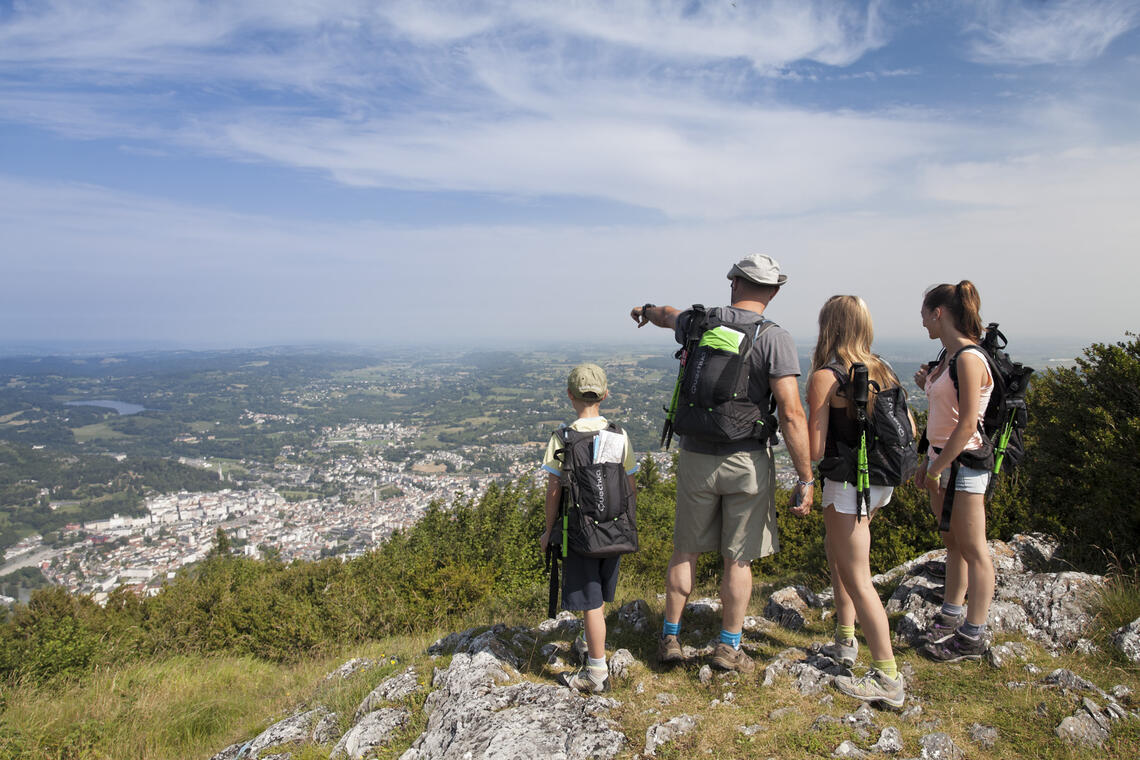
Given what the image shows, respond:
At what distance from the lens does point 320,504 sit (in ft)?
202

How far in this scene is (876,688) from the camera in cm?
299

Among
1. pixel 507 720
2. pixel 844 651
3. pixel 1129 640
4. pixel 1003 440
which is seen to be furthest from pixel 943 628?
pixel 507 720

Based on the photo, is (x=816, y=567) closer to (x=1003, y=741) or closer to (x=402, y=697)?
(x=1003, y=741)

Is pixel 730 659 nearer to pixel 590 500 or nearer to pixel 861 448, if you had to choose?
pixel 590 500

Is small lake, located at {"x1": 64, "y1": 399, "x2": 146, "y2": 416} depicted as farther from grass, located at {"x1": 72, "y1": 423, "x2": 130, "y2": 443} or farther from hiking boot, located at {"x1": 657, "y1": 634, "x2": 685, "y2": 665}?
hiking boot, located at {"x1": 657, "y1": 634, "x2": 685, "y2": 665}

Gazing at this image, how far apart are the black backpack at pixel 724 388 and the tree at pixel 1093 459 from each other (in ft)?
12.1

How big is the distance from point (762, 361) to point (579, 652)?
101 inches

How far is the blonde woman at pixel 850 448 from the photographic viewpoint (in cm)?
296

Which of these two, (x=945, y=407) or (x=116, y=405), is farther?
(x=116, y=405)

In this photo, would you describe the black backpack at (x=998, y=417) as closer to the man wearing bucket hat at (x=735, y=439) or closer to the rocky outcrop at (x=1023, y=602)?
the man wearing bucket hat at (x=735, y=439)

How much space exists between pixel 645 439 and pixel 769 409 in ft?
183

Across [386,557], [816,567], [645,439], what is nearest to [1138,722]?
[816,567]

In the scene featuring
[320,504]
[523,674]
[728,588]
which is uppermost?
[728,588]

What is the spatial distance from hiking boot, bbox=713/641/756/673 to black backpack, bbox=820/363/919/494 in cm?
135
